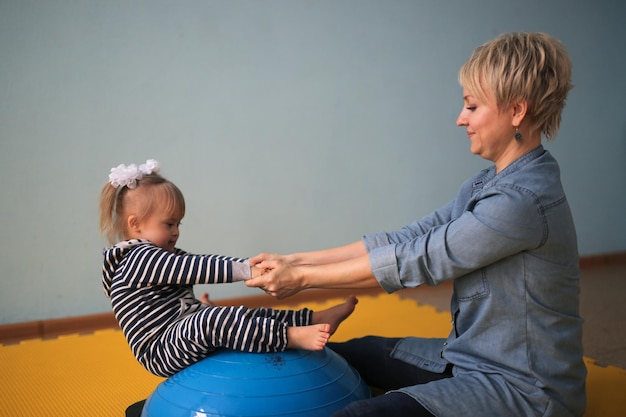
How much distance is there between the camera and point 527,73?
4.37ft

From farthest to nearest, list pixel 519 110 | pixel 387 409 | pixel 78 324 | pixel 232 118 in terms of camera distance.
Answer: pixel 232 118
pixel 78 324
pixel 519 110
pixel 387 409

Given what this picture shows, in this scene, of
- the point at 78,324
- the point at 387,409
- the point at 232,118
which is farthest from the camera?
the point at 232,118

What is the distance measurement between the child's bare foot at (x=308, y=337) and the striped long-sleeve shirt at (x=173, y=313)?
21 mm

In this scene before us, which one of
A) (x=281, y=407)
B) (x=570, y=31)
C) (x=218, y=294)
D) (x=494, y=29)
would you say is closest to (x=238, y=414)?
(x=281, y=407)

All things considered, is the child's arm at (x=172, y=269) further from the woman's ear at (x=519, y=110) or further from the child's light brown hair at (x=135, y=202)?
the woman's ear at (x=519, y=110)

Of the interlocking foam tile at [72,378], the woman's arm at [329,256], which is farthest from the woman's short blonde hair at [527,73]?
the interlocking foam tile at [72,378]

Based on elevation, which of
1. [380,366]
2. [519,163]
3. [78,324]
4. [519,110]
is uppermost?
[519,110]

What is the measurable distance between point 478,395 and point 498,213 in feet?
1.33

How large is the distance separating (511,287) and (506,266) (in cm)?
5

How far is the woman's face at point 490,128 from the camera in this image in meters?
1.38

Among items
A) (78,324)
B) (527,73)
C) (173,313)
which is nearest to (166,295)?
(173,313)

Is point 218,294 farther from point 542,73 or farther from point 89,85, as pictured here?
point 542,73

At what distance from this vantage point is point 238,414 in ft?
4.54

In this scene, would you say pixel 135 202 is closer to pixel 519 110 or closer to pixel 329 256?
pixel 329 256
